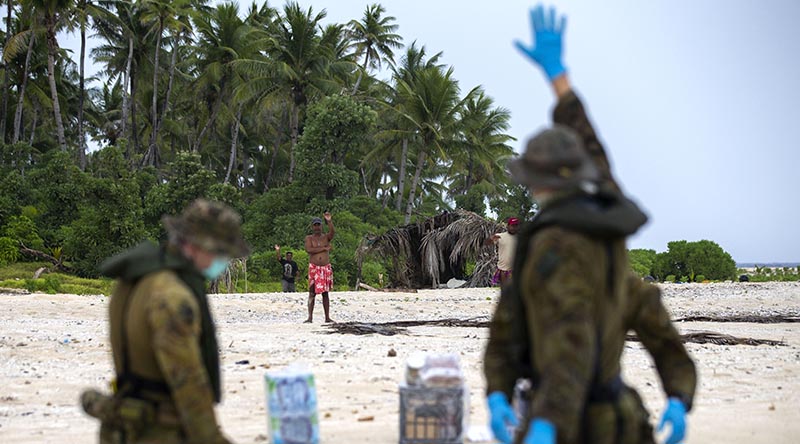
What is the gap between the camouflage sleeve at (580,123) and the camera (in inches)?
123

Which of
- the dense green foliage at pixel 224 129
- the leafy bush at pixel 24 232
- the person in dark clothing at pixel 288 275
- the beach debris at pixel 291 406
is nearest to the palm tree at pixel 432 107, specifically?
the dense green foliage at pixel 224 129

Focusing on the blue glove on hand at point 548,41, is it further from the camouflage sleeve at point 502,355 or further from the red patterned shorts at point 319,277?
the red patterned shorts at point 319,277

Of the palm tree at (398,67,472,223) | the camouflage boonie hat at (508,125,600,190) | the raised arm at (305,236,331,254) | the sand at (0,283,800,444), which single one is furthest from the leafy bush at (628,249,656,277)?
the camouflage boonie hat at (508,125,600,190)

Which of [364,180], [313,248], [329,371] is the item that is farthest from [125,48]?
[329,371]

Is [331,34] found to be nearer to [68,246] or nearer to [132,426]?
[68,246]

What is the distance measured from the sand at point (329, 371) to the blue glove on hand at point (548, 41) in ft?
9.42

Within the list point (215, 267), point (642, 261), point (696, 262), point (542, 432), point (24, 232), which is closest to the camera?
point (542, 432)

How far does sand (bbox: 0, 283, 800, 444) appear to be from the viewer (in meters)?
5.75

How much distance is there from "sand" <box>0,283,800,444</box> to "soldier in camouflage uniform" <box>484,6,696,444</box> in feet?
8.39

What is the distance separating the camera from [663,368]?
10.3 feet

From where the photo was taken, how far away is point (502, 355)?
2938 millimetres

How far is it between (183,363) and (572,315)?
52.2 inches

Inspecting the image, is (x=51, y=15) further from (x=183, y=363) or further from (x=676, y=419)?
(x=676, y=419)

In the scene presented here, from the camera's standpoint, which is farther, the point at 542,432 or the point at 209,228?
the point at 209,228
